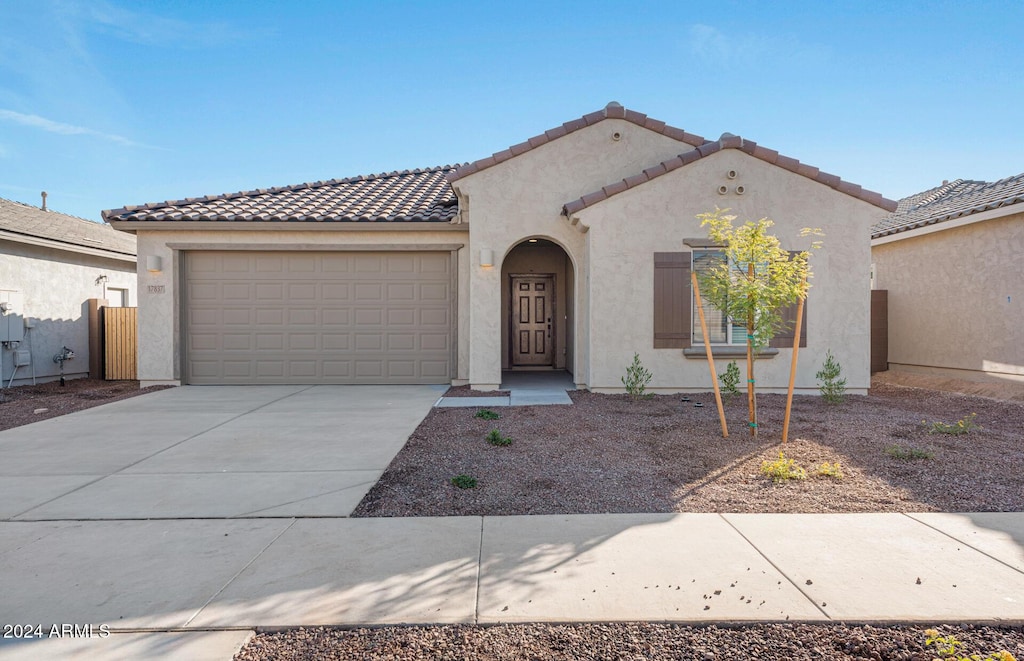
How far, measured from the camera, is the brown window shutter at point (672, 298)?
29.9ft

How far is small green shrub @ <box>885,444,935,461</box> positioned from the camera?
17.3 feet

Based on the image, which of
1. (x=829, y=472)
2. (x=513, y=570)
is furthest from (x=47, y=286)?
(x=829, y=472)

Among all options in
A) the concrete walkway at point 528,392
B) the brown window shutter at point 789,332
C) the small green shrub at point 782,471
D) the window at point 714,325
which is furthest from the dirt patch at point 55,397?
the brown window shutter at point 789,332

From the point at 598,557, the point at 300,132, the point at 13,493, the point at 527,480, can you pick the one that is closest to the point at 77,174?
the point at 300,132

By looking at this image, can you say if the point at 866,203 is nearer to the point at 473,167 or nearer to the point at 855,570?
the point at 473,167

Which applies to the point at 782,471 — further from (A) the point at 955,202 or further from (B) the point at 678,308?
(A) the point at 955,202

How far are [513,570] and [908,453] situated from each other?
460 centimetres

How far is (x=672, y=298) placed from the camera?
30.0ft

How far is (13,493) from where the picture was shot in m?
4.44

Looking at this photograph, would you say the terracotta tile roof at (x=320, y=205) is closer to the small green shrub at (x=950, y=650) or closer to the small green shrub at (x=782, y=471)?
the small green shrub at (x=782, y=471)

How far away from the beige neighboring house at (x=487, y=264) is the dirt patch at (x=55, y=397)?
3.09 feet

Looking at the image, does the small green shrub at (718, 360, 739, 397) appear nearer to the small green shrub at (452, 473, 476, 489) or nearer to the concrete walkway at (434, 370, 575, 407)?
the concrete walkway at (434, 370, 575, 407)

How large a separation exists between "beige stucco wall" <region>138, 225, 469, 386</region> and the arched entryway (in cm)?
300

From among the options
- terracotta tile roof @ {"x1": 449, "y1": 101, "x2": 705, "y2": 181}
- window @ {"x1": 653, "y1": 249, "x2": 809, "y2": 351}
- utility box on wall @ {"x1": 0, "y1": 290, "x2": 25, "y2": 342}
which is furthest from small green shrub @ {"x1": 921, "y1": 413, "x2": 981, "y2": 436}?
utility box on wall @ {"x1": 0, "y1": 290, "x2": 25, "y2": 342}
